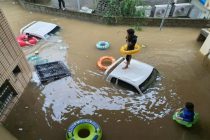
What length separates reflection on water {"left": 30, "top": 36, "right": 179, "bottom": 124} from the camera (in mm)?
8062

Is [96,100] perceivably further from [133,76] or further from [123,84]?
[133,76]

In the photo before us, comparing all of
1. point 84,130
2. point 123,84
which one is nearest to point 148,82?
point 123,84

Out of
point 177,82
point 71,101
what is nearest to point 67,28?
point 71,101

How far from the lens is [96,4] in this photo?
14.8 metres

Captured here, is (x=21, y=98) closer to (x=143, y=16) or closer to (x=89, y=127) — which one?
(x=89, y=127)

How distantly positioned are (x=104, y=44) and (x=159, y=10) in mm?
5477

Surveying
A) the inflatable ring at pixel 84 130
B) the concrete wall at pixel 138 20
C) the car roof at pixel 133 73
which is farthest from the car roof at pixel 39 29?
the inflatable ring at pixel 84 130

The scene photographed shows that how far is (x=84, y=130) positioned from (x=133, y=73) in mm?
2834

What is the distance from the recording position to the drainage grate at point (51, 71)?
366 inches

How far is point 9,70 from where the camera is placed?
7.79 meters

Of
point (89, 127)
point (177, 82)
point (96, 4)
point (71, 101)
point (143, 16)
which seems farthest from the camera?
point (96, 4)

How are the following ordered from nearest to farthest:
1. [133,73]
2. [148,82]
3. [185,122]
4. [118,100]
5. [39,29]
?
1. [185,122]
2. [133,73]
3. [148,82]
4. [118,100]
5. [39,29]

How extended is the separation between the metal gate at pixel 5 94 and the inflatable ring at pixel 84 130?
269cm

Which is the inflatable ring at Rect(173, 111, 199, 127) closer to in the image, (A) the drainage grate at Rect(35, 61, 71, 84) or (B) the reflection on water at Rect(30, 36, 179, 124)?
(B) the reflection on water at Rect(30, 36, 179, 124)
